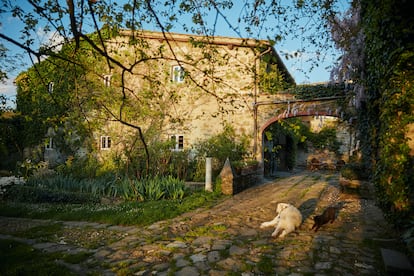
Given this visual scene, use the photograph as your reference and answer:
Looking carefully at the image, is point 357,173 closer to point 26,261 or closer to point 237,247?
point 237,247

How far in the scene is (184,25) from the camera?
3.28 metres

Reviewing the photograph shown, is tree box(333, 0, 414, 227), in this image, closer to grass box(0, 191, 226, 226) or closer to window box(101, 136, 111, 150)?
grass box(0, 191, 226, 226)

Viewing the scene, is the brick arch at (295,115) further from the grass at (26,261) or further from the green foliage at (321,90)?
the grass at (26,261)

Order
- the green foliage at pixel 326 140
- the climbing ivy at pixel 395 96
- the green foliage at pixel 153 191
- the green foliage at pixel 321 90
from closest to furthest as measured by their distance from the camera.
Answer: the climbing ivy at pixel 395 96 < the green foliage at pixel 153 191 < the green foliage at pixel 321 90 < the green foliage at pixel 326 140

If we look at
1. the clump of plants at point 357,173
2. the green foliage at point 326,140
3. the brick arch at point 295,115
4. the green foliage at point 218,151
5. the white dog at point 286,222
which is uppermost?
the brick arch at point 295,115

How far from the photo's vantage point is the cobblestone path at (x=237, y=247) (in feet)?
9.64

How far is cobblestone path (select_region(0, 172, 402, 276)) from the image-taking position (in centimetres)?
294

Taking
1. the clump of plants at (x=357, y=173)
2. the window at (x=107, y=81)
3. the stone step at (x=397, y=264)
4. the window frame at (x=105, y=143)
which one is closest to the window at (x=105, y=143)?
the window frame at (x=105, y=143)

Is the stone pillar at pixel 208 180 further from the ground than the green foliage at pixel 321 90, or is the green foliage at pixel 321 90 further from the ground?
the green foliage at pixel 321 90

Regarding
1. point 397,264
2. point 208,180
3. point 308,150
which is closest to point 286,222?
point 397,264

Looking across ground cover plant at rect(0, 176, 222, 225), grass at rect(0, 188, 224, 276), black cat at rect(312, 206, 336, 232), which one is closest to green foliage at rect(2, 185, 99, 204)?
ground cover plant at rect(0, 176, 222, 225)

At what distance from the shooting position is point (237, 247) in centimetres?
363

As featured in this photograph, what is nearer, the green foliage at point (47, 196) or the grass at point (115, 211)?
the grass at point (115, 211)

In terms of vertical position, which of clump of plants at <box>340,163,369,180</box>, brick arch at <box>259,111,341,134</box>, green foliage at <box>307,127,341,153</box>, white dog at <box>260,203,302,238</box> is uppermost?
brick arch at <box>259,111,341,134</box>
